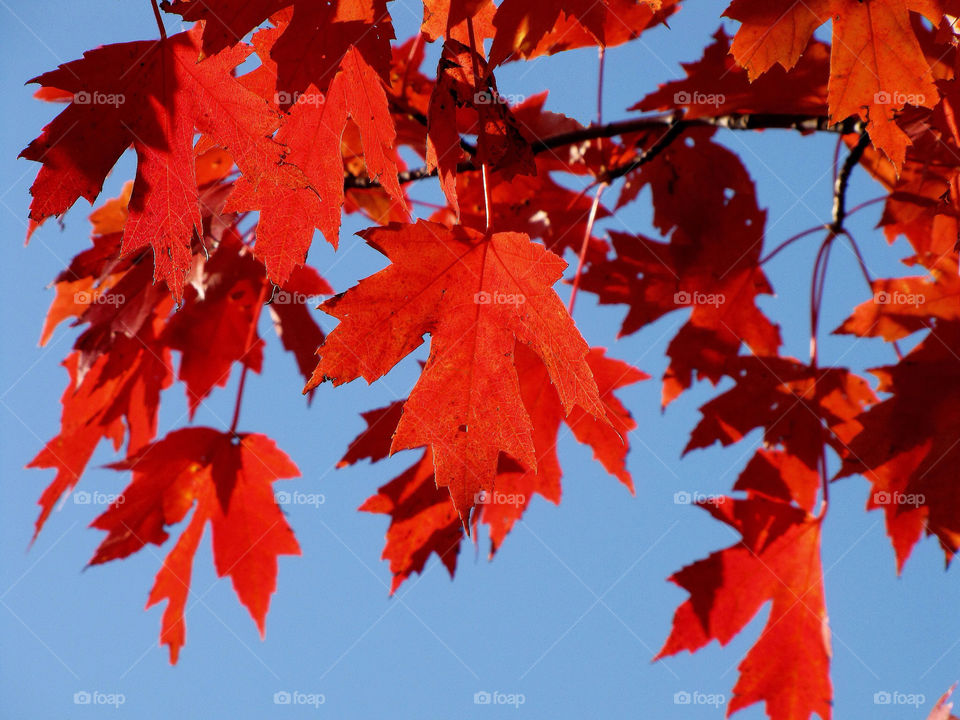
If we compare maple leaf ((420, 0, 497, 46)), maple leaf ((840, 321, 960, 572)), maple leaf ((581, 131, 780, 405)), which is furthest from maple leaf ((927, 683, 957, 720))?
maple leaf ((420, 0, 497, 46))

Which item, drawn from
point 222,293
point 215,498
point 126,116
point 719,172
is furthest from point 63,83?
point 719,172

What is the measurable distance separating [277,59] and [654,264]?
0.92 meters

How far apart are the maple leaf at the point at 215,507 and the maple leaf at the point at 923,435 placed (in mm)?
1105

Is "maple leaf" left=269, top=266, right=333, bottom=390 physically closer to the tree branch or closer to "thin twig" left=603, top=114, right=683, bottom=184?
the tree branch

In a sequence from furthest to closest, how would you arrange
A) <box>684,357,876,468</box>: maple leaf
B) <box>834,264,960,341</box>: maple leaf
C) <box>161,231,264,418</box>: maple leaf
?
<box>161,231,264,418</box>: maple leaf, <box>684,357,876,468</box>: maple leaf, <box>834,264,960,341</box>: maple leaf

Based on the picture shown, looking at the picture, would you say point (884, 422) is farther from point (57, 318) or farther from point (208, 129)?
point (57, 318)

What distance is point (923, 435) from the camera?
1.31m

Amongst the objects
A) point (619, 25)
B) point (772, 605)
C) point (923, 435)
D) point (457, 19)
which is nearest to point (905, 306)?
point (923, 435)

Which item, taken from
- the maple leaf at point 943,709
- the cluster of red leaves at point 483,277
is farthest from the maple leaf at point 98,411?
the maple leaf at point 943,709

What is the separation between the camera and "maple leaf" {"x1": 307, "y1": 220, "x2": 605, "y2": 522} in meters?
0.95

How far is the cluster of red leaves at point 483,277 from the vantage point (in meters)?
0.96

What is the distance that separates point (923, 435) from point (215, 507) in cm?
137

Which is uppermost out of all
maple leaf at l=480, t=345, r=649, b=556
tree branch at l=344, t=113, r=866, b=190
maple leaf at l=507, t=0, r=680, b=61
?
maple leaf at l=507, t=0, r=680, b=61

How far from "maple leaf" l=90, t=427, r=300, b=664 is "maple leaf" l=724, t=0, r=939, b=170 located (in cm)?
115
